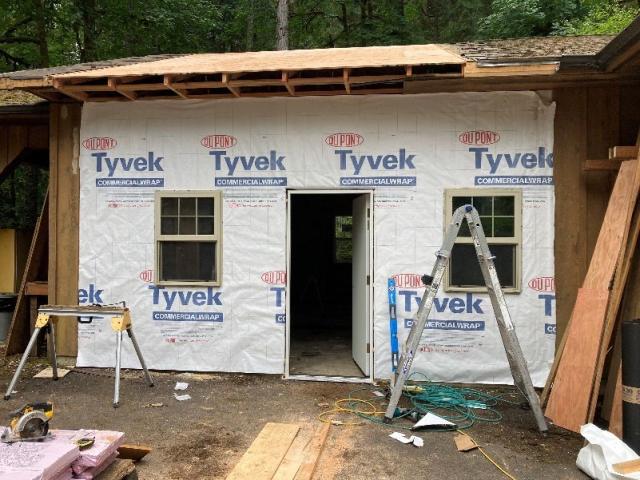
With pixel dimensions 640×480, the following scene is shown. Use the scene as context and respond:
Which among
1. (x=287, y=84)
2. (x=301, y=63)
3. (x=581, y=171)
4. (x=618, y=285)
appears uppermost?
(x=301, y=63)

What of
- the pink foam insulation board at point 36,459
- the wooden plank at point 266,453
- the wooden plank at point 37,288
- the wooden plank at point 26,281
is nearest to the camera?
the pink foam insulation board at point 36,459

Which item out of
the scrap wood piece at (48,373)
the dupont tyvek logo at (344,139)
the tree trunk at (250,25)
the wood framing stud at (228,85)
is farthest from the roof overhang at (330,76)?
the tree trunk at (250,25)

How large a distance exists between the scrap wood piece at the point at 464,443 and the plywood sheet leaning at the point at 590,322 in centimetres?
92

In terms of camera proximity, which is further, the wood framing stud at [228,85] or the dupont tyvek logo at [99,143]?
the dupont tyvek logo at [99,143]

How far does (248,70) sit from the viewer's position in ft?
16.5

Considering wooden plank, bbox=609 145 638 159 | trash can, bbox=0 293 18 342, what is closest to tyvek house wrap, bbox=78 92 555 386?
wooden plank, bbox=609 145 638 159

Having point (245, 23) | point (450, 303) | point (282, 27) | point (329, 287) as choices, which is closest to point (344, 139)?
point (450, 303)

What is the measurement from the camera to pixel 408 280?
5539 millimetres

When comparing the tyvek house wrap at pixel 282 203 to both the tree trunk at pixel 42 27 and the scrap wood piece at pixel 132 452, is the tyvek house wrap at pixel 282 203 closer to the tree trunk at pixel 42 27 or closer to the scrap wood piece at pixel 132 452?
the scrap wood piece at pixel 132 452

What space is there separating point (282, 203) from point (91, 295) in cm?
254

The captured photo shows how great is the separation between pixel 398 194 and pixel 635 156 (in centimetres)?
227

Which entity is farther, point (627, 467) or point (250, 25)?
point (250, 25)

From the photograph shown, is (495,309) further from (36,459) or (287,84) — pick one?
(36,459)

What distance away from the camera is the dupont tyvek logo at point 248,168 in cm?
575
